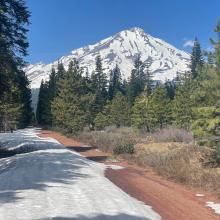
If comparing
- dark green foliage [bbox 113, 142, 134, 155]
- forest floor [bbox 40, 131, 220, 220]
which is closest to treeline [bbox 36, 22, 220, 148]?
forest floor [bbox 40, 131, 220, 220]

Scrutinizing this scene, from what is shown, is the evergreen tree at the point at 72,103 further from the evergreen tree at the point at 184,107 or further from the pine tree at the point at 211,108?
the pine tree at the point at 211,108

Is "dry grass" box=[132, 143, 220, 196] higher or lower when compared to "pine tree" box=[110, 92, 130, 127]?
lower

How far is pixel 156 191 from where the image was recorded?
14.2 meters

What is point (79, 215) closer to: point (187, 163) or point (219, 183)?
point (219, 183)

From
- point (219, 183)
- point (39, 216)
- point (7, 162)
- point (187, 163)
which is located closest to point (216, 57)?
point (187, 163)

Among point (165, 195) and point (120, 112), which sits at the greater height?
point (120, 112)

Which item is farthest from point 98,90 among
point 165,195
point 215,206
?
point 215,206

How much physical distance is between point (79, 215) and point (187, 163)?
1062cm

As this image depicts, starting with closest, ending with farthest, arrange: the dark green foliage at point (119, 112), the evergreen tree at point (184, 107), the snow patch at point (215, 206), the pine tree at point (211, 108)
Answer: the snow patch at point (215, 206), the pine tree at point (211, 108), the evergreen tree at point (184, 107), the dark green foliage at point (119, 112)

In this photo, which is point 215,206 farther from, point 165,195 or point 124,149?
point 124,149

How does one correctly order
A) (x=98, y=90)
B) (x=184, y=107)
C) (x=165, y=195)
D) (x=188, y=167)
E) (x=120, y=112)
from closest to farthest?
(x=165, y=195) < (x=188, y=167) < (x=184, y=107) < (x=120, y=112) < (x=98, y=90)

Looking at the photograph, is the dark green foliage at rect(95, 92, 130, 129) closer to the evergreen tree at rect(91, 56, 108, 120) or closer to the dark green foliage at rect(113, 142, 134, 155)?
the evergreen tree at rect(91, 56, 108, 120)

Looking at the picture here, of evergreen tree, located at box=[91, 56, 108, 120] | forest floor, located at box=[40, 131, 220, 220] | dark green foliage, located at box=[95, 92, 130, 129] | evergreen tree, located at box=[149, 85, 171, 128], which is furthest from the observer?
evergreen tree, located at box=[91, 56, 108, 120]

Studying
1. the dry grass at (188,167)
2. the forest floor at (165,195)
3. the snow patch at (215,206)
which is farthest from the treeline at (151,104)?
the snow patch at (215,206)
